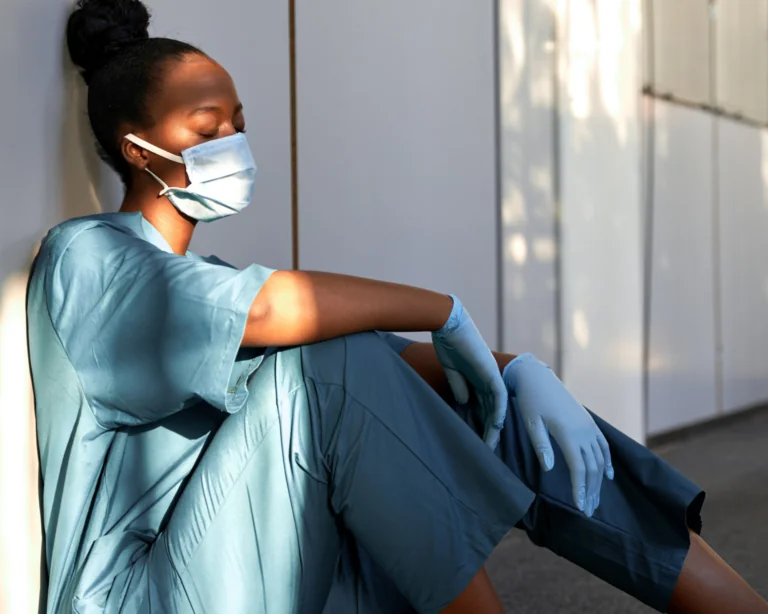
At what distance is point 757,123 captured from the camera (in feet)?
14.4

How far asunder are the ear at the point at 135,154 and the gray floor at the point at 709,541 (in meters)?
1.11

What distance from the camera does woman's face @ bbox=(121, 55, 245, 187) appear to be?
1.32 m

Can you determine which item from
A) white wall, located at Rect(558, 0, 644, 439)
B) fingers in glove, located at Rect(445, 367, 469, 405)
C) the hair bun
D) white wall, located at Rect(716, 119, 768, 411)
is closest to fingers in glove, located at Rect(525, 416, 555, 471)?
fingers in glove, located at Rect(445, 367, 469, 405)

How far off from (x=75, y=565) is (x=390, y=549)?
0.39m

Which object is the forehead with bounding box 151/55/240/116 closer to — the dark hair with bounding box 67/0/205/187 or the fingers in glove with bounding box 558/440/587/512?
the dark hair with bounding box 67/0/205/187

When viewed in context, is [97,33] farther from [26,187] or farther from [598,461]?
[598,461]

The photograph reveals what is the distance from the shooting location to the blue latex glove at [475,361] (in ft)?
4.24

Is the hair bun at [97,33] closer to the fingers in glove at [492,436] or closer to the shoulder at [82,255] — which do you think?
the shoulder at [82,255]

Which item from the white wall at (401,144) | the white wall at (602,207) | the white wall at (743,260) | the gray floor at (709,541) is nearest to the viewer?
the gray floor at (709,541)

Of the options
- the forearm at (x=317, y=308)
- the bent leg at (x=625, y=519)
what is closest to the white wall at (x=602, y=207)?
the bent leg at (x=625, y=519)

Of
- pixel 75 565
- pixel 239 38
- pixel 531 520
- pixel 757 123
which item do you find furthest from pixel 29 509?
pixel 757 123

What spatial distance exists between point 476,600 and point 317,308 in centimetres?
38

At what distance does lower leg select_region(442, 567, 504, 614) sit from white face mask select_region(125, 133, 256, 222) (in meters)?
0.64

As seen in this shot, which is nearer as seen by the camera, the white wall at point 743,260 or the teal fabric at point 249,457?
the teal fabric at point 249,457
